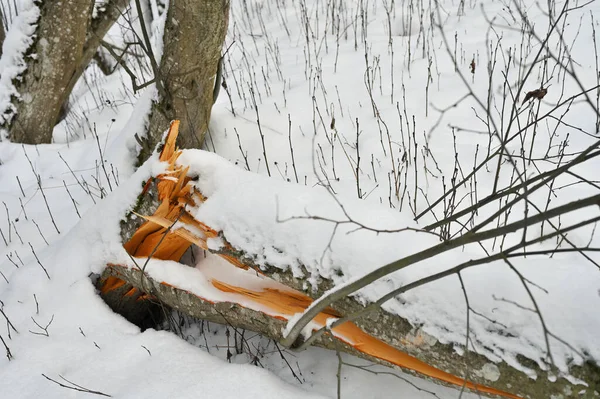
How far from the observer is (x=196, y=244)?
6.94ft

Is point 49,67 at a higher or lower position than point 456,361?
higher

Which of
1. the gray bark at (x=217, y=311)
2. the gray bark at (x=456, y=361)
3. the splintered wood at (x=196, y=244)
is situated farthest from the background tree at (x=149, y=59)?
the gray bark at (x=456, y=361)

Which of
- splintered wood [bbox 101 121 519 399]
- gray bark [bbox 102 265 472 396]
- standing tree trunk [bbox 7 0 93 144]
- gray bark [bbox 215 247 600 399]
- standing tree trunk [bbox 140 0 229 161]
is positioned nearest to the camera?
gray bark [bbox 215 247 600 399]

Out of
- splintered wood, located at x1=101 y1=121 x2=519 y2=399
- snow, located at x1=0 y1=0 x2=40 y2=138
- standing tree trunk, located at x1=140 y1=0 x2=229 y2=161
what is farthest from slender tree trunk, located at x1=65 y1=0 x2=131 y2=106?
splintered wood, located at x1=101 y1=121 x2=519 y2=399

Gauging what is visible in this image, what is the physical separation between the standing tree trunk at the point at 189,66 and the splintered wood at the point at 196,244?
1019 mm

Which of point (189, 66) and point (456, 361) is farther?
point (189, 66)

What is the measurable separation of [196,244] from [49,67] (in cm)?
308

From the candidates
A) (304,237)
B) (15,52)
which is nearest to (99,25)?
(15,52)

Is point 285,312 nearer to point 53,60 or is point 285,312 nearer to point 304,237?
point 304,237

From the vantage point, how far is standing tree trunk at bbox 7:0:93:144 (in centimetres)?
409

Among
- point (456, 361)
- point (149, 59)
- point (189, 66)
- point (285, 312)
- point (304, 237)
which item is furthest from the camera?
point (149, 59)

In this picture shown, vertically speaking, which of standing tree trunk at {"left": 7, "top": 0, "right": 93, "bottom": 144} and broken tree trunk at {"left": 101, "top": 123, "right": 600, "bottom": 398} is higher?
standing tree trunk at {"left": 7, "top": 0, "right": 93, "bottom": 144}

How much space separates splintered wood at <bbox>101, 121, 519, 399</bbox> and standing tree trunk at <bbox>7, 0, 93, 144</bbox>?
258cm

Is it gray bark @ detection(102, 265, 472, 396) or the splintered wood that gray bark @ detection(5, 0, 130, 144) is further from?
gray bark @ detection(102, 265, 472, 396)
